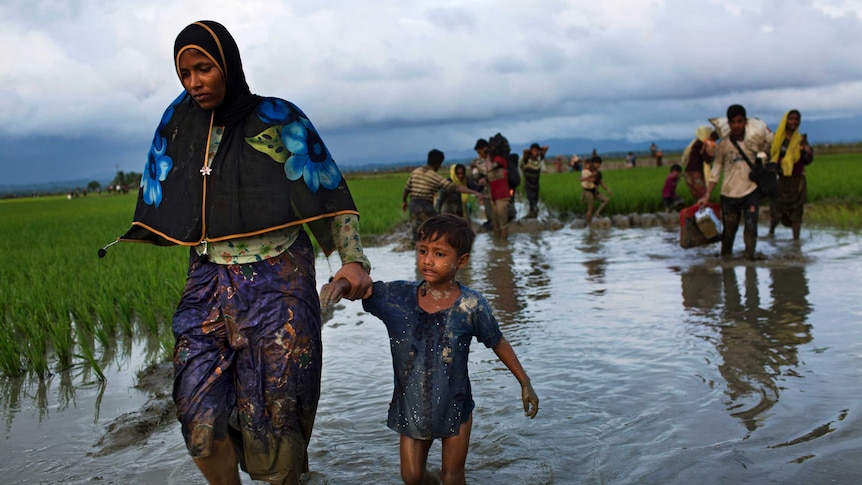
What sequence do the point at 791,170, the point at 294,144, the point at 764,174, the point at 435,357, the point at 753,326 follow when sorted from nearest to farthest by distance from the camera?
the point at 294,144, the point at 435,357, the point at 753,326, the point at 764,174, the point at 791,170

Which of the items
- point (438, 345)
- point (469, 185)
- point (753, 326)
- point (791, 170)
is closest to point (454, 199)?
point (469, 185)

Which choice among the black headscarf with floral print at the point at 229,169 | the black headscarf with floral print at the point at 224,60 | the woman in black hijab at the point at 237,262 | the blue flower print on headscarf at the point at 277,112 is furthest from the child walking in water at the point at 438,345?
the black headscarf with floral print at the point at 224,60

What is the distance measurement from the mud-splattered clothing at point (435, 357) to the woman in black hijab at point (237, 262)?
0.24 m

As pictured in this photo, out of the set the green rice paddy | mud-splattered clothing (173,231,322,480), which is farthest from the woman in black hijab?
the green rice paddy

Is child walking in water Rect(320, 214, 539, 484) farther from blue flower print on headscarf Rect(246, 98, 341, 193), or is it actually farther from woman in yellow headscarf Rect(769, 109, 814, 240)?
woman in yellow headscarf Rect(769, 109, 814, 240)

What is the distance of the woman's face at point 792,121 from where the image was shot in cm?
952

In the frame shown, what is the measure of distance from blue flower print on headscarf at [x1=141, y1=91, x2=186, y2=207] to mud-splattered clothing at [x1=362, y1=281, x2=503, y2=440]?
82 centimetres

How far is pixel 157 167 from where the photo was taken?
2791mm

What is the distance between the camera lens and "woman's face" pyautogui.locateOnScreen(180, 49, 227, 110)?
259 cm

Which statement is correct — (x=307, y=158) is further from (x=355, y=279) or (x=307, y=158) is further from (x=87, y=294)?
(x=87, y=294)

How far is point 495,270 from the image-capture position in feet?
31.0

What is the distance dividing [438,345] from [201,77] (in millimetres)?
1108

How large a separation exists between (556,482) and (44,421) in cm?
247

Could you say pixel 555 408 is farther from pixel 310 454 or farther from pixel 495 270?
pixel 495 270
